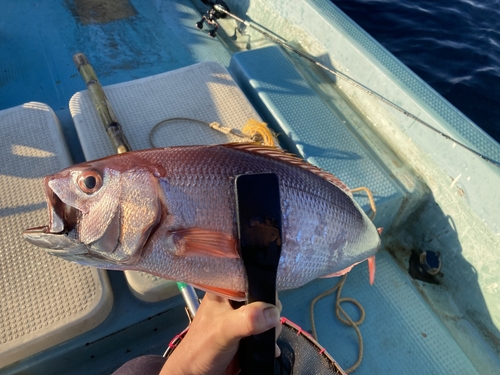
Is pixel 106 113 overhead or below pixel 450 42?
below

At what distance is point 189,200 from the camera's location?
3.86 ft

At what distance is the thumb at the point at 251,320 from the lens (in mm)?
1035

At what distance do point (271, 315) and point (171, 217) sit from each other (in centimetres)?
47

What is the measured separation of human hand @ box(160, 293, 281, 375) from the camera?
3.44 ft

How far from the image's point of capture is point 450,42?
5262mm

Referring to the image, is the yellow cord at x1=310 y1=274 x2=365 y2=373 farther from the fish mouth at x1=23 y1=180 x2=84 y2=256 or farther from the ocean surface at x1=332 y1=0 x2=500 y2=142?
the ocean surface at x1=332 y1=0 x2=500 y2=142

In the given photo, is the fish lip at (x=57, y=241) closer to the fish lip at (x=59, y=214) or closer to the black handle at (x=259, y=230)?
the fish lip at (x=59, y=214)

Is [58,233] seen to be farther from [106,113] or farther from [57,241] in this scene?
[106,113]

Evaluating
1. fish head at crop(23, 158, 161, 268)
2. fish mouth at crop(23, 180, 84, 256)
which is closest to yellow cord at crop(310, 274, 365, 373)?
fish head at crop(23, 158, 161, 268)

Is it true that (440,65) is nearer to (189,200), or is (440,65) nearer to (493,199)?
(493,199)

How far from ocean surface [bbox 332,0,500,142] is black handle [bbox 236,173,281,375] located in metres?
4.26

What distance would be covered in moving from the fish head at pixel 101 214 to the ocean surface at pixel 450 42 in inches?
178

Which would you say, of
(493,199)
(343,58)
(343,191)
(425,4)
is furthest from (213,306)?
(425,4)

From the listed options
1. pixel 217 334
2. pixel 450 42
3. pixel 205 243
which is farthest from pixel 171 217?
pixel 450 42
